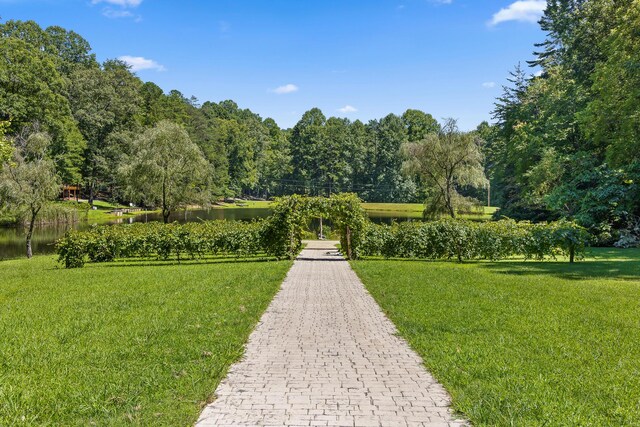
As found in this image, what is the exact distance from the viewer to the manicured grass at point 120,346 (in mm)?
4129

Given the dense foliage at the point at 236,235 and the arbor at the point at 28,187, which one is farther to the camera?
the arbor at the point at 28,187

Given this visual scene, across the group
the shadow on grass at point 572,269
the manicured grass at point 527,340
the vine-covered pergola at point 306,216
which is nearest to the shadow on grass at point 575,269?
the shadow on grass at point 572,269

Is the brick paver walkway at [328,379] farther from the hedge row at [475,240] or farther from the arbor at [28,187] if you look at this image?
the arbor at [28,187]

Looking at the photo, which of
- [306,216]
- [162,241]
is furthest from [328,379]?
[162,241]

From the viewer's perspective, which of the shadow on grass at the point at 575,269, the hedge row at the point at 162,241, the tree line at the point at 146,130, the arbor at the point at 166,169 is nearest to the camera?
the shadow on grass at the point at 575,269

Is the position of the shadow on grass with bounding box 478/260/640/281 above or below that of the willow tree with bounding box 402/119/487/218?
below

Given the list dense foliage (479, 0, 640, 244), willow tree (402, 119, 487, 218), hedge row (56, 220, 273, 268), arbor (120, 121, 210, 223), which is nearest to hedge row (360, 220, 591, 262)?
hedge row (56, 220, 273, 268)

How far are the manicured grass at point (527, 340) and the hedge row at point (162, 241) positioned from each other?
765 centimetres

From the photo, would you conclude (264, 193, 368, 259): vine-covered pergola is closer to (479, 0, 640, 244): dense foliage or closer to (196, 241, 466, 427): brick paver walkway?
(196, 241, 466, 427): brick paver walkway

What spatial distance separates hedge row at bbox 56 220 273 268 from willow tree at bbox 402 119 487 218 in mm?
17201

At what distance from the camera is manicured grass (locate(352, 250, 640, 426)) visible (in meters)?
Answer: 4.14

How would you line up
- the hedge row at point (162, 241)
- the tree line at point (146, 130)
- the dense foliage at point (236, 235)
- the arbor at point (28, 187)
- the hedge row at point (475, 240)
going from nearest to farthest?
the hedge row at point (475, 240), the hedge row at point (162, 241), the dense foliage at point (236, 235), the arbor at point (28, 187), the tree line at point (146, 130)

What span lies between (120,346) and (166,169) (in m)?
22.7

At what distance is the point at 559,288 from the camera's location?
415 inches
